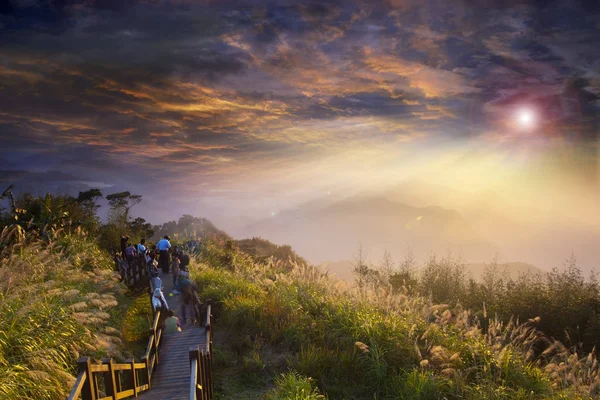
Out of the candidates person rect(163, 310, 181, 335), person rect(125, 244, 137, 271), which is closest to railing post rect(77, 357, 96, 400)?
person rect(163, 310, 181, 335)

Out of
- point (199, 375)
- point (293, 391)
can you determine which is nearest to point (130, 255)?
point (199, 375)

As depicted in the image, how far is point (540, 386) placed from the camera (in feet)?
29.2

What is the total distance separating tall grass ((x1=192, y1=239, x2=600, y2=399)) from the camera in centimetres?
892

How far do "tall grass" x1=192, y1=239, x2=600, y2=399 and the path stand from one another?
1288mm

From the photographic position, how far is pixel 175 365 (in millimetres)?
11258

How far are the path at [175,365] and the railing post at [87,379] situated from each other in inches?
131

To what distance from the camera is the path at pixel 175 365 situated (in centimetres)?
977

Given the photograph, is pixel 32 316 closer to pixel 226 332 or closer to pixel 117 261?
pixel 226 332

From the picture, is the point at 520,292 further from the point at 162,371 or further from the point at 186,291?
the point at 162,371

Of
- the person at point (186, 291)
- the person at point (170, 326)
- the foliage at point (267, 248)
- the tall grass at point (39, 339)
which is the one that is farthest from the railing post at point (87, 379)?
the foliage at point (267, 248)

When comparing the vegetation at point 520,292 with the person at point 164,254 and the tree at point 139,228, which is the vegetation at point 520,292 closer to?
the person at point 164,254

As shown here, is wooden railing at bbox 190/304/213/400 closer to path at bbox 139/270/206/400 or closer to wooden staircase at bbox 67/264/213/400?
wooden staircase at bbox 67/264/213/400

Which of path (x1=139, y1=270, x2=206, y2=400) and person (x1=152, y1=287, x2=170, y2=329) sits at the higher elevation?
person (x1=152, y1=287, x2=170, y2=329)

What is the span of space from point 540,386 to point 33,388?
10535 millimetres
